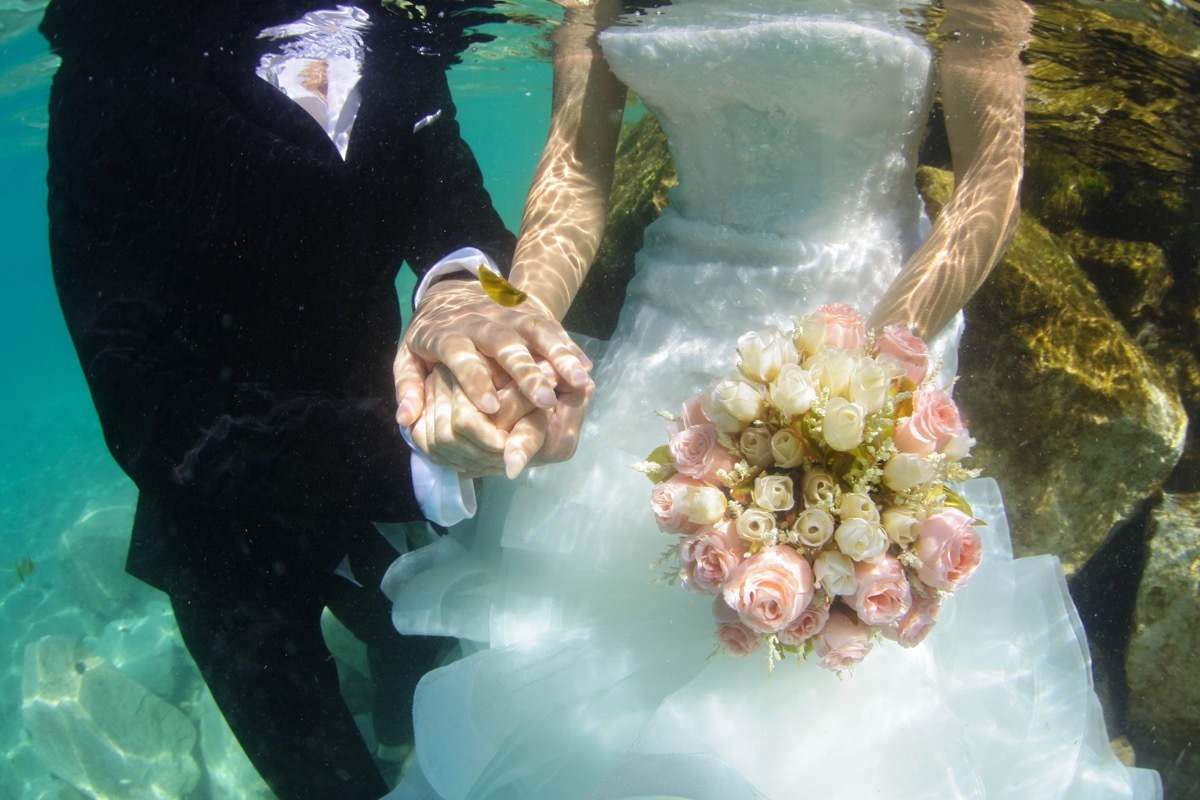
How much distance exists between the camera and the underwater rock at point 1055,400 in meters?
3.56

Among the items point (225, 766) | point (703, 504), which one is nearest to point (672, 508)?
point (703, 504)

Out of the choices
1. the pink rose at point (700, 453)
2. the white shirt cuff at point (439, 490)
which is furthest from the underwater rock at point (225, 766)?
the pink rose at point (700, 453)

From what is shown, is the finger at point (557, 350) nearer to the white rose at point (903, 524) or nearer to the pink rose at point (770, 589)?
the pink rose at point (770, 589)

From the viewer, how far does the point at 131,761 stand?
5215mm

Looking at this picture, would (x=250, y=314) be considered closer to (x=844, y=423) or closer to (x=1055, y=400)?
(x=844, y=423)

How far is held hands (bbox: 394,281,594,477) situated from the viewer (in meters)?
2.03

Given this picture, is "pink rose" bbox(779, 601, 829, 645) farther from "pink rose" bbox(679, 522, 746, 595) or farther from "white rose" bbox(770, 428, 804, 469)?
"white rose" bbox(770, 428, 804, 469)

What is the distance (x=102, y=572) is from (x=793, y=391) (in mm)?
9305

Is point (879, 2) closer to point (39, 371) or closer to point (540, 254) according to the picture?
point (540, 254)

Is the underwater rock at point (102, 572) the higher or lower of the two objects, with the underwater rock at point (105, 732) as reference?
lower

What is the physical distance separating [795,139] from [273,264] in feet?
8.48

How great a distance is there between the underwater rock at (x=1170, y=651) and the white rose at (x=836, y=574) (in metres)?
3.48

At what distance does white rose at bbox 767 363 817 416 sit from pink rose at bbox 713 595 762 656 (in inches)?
26.0

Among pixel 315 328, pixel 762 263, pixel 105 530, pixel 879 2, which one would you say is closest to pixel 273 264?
pixel 315 328
